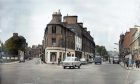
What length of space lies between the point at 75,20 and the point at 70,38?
3.55 ft

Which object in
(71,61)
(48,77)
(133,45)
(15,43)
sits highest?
(133,45)

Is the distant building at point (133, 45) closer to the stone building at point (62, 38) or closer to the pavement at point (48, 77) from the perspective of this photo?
the pavement at point (48, 77)

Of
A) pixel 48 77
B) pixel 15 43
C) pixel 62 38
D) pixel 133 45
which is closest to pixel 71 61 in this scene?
pixel 48 77

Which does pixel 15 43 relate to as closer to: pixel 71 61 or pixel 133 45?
pixel 71 61

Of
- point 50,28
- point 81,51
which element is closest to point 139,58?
point 81,51

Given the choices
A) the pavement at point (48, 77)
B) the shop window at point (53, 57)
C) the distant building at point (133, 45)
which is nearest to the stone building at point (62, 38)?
the shop window at point (53, 57)

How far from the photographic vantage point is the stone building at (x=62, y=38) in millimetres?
14566

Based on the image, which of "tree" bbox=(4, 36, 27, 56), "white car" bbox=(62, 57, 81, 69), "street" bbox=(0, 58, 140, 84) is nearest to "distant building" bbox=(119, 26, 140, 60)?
"white car" bbox=(62, 57, 81, 69)

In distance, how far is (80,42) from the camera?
1755cm

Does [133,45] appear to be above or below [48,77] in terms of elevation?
above

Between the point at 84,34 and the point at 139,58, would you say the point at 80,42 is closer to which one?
the point at 84,34

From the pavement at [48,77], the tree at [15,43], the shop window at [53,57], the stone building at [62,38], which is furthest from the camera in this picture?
the pavement at [48,77]

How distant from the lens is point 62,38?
15.6 m

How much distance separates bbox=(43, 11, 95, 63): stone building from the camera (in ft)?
47.8
